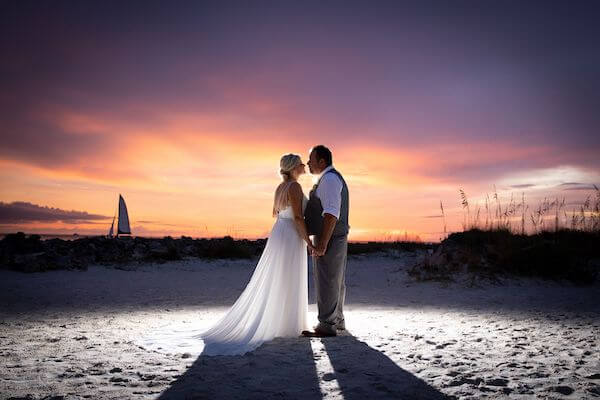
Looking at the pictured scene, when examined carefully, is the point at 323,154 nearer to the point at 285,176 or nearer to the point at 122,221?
the point at 285,176

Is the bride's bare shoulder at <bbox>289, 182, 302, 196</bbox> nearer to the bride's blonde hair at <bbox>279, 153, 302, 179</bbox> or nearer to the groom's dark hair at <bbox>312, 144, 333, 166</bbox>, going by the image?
the bride's blonde hair at <bbox>279, 153, 302, 179</bbox>

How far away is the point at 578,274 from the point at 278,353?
355 inches

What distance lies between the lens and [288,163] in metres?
5.54

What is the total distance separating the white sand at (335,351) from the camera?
354 cm

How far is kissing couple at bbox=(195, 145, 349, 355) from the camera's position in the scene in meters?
5.39

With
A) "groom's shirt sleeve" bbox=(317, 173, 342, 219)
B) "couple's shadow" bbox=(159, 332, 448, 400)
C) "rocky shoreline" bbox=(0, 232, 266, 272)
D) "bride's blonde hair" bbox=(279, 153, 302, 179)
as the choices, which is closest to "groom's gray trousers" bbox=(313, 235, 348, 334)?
"groom's shirt sleeve" bbox=(317, 173, 342, 219)

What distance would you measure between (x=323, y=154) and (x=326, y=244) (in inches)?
44.8

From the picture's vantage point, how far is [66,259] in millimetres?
12828

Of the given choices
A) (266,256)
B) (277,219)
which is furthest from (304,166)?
(266,256)

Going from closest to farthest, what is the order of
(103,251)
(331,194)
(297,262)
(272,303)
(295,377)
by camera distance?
(295,377) < (331,194) < (272,303) < (297,262) < (103,251)

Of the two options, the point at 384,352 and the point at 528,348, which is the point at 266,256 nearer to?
the point at 384,352

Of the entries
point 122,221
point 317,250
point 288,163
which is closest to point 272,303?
point 317,250

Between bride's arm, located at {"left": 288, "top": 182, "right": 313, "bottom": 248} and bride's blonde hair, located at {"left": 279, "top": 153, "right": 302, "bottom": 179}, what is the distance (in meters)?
0.19

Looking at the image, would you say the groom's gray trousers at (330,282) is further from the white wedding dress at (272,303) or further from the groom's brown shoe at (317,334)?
the white wedding dress at (272,303)
